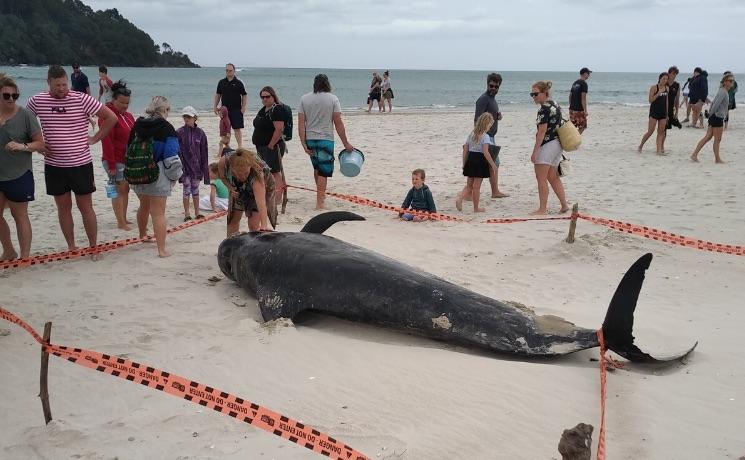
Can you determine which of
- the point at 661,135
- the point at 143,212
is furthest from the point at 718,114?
the point at 143,212

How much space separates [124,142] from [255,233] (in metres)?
2.83

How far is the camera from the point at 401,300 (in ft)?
18.1

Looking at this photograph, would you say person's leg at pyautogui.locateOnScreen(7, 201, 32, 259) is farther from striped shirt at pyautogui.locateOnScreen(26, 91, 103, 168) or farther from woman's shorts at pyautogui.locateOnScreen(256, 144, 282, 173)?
woman's shorts at pyautogui.locateOnScreen(256, 144, 282, 173)

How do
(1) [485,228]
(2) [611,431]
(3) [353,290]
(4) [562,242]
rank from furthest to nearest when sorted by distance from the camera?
(1) [485,228]
(4) [562,242]
(3) [353,290]
(2) [611,431]

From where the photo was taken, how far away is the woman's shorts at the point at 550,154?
9.77 meters

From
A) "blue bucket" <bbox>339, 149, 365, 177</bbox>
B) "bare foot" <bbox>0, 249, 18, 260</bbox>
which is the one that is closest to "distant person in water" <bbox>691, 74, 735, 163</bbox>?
"blue bucket" <bbox>339, 149, 365, 177</bbox>

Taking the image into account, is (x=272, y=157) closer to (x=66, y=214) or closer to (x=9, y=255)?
(x=66, y=214)

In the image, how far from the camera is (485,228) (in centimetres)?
920

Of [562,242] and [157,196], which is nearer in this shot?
[157,196]

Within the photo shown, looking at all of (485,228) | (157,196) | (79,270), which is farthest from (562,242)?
(79,270)

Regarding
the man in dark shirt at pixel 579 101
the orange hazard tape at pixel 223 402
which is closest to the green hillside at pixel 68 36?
the man in dark shirt at pixel 579 101

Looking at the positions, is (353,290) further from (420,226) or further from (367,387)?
(420,226)

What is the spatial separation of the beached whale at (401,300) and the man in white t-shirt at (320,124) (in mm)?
3554

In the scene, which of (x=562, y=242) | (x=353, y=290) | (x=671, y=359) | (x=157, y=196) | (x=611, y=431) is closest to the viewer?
(x=611, y=431)
